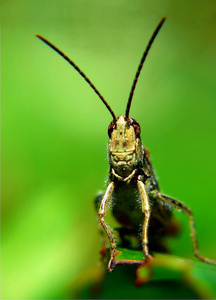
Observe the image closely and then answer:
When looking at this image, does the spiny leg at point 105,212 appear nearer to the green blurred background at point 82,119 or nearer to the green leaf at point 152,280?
the green leaf at point 152,280

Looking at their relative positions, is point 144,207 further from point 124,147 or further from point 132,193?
point 124,147

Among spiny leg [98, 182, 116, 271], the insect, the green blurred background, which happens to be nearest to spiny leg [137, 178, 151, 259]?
the insect

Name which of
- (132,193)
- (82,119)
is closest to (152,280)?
(132,193)

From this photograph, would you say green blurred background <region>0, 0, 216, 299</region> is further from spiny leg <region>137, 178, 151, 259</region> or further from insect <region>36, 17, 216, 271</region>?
spiny leg <region>137, 178, 151, 259</region>

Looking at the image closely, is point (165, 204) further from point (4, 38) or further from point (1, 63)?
point (4, 38)

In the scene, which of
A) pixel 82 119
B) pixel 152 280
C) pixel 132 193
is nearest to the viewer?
pixel 152 280

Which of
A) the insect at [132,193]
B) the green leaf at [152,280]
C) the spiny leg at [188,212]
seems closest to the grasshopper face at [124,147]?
the insect at [132,193]
